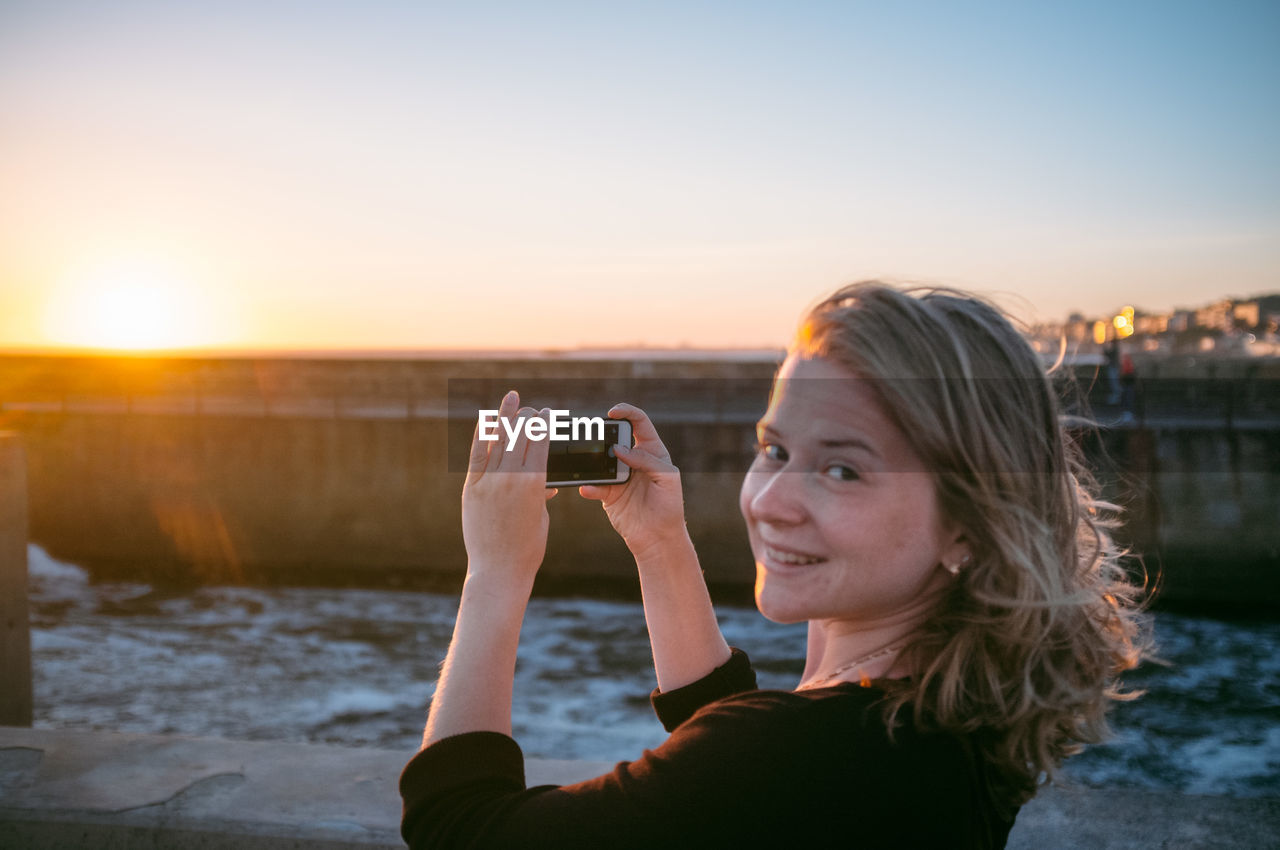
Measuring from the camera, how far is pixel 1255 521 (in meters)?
18.1

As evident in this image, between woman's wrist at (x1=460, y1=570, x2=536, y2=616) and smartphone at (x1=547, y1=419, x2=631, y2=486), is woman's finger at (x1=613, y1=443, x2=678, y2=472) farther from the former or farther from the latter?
woman's wrist at (x1=460, y1=570, x2=536, y2=616)

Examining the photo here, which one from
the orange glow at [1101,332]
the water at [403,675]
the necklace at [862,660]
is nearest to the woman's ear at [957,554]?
the necklace at [862,660]

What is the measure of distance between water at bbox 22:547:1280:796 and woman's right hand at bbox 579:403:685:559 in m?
7.63

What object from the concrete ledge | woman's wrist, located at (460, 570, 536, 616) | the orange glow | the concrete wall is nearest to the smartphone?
woman's wrist, located at (460, 570, 536, 616)

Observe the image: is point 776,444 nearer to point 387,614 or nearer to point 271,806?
point 271,806

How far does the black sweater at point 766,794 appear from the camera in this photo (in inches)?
41.5

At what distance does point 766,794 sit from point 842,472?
0.43 meters

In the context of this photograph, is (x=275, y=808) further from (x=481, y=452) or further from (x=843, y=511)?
(x=843, y=511)

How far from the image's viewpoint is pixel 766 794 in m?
1.05

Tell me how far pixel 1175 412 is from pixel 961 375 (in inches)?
1011

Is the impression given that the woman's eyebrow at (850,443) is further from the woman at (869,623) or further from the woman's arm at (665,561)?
the woman's arm at (665,561)

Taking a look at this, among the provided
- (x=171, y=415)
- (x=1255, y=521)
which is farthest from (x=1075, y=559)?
(x=171, y=415)

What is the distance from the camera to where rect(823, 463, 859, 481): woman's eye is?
1276 mm

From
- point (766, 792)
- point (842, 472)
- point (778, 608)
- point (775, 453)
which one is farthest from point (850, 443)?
point (766, 792)
